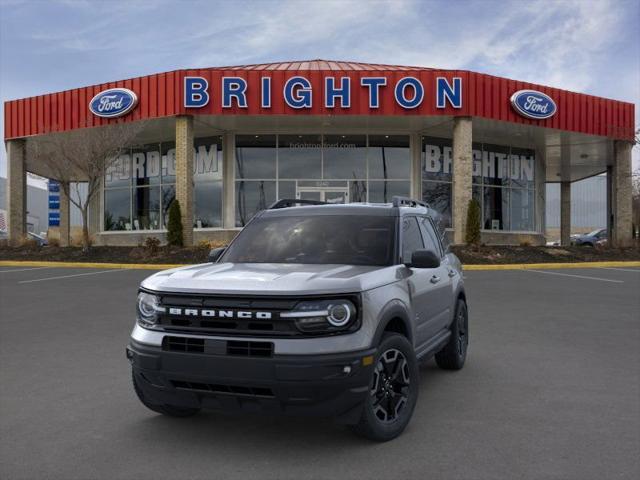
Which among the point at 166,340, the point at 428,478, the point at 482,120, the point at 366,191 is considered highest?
the point at 482,120

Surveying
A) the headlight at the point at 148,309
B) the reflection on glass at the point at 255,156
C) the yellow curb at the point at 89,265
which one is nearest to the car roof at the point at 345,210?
the headlight at the point at 148,309

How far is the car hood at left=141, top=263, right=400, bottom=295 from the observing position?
3492mm

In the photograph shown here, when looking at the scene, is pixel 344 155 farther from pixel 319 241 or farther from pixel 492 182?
pixel 319 241

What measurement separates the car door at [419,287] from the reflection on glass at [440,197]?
20.8 metres

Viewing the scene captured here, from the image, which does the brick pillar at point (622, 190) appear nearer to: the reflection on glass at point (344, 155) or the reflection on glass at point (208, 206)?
the reflection on glass at point (344, 155)

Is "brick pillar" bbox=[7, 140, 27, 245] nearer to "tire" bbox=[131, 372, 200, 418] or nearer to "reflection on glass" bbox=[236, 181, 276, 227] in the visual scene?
"reflection on glass" bbox=[236, 181, 276, 227]

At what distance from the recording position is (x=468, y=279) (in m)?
15.0

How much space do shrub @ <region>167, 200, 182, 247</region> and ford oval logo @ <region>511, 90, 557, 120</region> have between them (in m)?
13.8

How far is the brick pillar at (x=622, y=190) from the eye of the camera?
2603cm

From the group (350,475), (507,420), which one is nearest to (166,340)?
(350,475)

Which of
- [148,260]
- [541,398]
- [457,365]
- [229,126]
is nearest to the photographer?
[541,398]

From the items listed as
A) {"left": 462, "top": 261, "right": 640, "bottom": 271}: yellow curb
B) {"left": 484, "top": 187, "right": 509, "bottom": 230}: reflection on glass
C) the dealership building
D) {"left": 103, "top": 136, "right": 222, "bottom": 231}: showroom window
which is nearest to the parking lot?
{"left": 462, "top": 261, "right": 640, "bottom": 271}: yellow curb

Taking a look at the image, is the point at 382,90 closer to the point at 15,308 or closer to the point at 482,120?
the point at 482,120

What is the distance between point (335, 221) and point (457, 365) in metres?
2.11
